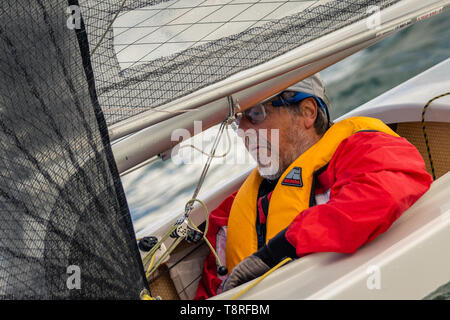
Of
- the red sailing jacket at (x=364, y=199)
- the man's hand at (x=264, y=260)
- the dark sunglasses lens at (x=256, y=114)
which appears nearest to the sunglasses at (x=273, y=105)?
the dark sunglasses lens at (x=256, y=114)

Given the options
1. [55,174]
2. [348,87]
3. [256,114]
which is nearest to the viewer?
[55,174]

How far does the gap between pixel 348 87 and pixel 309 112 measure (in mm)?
1762

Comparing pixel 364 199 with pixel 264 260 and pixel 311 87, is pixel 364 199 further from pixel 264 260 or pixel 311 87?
pixel 311 87

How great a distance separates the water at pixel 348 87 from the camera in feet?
9.23

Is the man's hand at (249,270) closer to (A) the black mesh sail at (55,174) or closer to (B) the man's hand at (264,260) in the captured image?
(B) the man's hand at (264,260)

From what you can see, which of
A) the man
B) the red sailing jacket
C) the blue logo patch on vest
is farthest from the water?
the red sailing jacket

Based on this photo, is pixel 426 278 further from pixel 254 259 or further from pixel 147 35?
pixel 147 35

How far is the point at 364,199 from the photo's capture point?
96 centimetres

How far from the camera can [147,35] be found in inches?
42.4

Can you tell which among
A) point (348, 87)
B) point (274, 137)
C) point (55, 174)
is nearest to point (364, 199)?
point (274, 137)

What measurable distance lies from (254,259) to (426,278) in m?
0.33

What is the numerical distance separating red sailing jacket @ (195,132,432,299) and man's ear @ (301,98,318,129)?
0.23 metres

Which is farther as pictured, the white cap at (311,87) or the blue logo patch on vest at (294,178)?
the white cap at (311,87)
